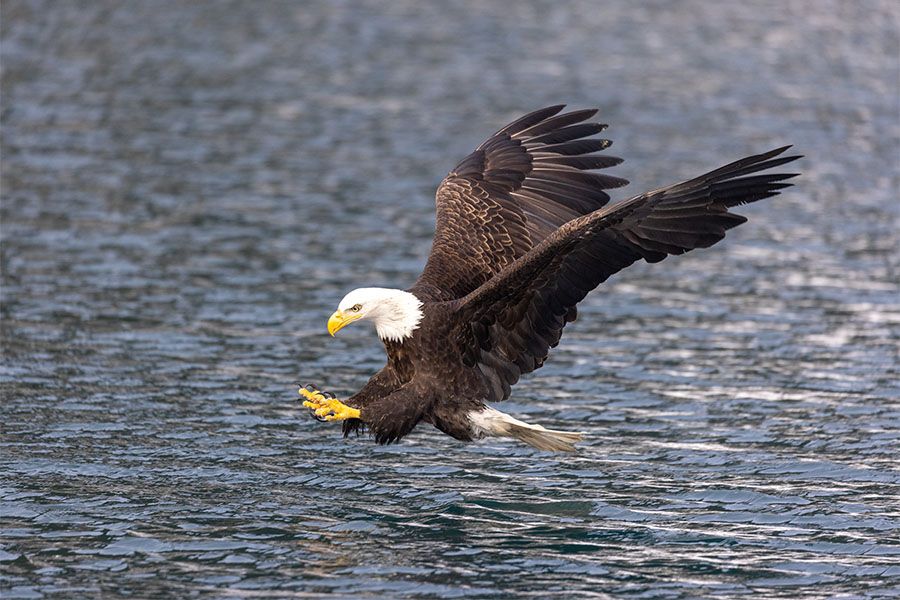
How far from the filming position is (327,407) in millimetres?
8031

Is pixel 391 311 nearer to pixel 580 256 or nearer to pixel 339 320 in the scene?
pixel 339 320

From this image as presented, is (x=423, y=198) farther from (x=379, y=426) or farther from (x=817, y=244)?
(x=379, y=426)

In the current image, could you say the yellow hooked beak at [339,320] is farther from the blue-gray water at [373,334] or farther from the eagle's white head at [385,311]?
the blue-gray water at [373,334]

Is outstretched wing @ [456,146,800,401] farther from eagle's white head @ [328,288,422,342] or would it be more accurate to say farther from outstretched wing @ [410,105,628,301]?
outstretched wing @ [410,105,628,301]

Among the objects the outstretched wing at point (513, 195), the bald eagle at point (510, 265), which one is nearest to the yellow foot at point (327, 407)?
the bald eagle at point (510, 265)

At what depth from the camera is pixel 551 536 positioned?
25.7 feet

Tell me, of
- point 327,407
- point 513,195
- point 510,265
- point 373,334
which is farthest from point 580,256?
point 373,334

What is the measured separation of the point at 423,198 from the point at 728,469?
7061mm

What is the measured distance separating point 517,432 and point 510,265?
1.20 meters

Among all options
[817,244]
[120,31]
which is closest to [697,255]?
[817,244]

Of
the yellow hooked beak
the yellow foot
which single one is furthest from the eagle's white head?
the yellow foot

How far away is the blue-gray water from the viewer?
7.57 m

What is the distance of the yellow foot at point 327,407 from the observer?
7.99 meters

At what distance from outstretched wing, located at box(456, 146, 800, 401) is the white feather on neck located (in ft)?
0.87
